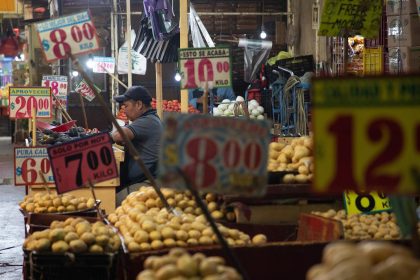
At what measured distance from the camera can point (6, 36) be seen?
3734 centimetres

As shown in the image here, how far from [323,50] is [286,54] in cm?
163

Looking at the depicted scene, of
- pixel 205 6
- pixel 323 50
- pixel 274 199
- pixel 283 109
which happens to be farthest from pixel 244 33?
pixel 274 199

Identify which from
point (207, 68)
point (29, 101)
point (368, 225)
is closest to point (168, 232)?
point (368, 225)

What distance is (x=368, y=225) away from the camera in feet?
19.8

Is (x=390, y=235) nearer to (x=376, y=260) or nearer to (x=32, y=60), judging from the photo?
(x=376, y=260)

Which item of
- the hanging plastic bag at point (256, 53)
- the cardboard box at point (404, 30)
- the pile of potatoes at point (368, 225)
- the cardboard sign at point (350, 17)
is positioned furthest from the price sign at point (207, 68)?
the hanging plastic bag at point (256, 53)

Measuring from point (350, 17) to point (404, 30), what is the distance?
2.99 meters

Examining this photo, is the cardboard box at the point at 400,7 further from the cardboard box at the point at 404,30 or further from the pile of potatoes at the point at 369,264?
the pile of potatoes at the point at 369,264

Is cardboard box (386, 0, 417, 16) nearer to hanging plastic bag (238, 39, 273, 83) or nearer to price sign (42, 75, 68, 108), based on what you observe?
hanging plastic bag (238, 39, 273, 83)

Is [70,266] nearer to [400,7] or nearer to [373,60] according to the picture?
[400,7]

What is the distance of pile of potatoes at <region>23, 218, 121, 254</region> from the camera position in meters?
5.28

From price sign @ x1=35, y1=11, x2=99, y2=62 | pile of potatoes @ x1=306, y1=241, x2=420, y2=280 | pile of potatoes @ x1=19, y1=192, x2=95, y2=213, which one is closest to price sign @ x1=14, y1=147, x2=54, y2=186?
pile of potatoes @ x1=19, y1=192, x2=95, y2=213

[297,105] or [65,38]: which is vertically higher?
[65,38]

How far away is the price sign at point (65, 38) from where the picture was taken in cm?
671
